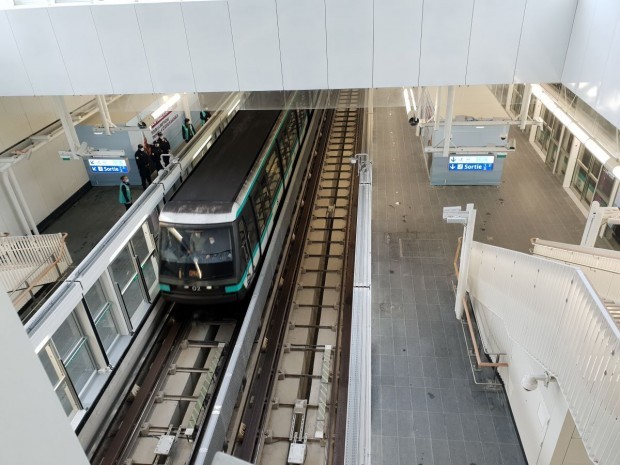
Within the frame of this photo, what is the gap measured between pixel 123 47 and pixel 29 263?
5.04m

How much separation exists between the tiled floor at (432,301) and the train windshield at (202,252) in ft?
9.78

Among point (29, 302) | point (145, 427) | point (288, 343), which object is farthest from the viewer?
point (29, 302)

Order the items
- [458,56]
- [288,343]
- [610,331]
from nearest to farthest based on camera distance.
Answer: [610,331] → [458,56] → [288,343]

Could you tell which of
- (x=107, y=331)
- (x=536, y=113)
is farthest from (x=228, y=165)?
(x=536, y=113)

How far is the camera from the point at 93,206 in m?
13.0

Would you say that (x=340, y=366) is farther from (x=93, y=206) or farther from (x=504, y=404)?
(x=93, y=206)

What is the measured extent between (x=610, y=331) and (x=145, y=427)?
5.77m

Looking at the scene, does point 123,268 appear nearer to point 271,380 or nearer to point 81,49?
point 81,49

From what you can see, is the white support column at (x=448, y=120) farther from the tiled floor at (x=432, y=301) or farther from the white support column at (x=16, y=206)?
the white support column at (x=16, y=206)

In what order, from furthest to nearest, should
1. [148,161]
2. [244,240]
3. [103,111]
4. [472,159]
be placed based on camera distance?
[148,161], [103,111], [472,159], [244,240]

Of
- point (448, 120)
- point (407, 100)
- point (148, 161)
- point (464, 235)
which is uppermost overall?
point (407, 100)

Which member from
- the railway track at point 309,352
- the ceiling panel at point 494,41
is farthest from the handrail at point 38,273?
the ceiling panel at point 494,41

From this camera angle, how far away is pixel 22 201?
10500 mm

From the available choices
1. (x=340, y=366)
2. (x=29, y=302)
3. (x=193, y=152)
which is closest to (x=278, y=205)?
(x=193, y=152)
